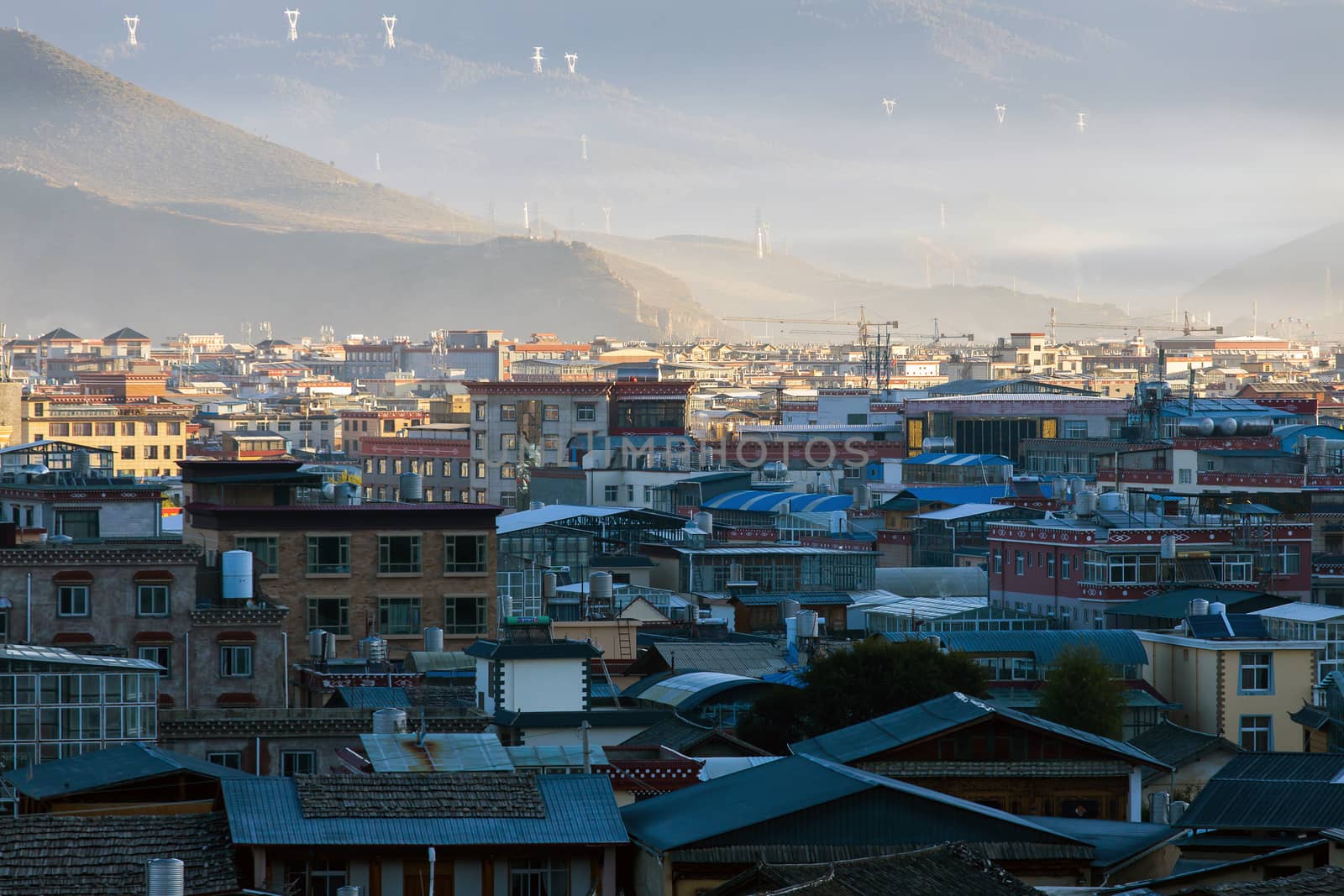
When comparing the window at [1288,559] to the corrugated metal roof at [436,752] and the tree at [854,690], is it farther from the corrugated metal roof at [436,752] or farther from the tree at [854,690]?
the corrugated metal roof at [436,752]

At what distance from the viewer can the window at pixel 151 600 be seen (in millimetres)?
37562

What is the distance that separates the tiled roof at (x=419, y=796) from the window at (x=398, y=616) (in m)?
22.2

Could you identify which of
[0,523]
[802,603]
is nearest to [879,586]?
[802,603]

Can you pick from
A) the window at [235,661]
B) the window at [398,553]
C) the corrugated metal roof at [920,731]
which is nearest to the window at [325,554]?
the window at [398,553]

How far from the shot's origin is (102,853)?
21.7 metres

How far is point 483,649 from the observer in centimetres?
3903

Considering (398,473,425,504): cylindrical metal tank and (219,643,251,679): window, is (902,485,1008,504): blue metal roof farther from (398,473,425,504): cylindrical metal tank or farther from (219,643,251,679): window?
(219,643,251,679): window

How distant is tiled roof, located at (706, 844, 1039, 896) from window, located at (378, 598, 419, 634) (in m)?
24.7

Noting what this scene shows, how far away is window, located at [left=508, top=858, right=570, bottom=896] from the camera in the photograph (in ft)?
75.7

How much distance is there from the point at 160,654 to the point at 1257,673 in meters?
17.9

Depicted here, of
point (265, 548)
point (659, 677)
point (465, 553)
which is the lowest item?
point (659, 677)

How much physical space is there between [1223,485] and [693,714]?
3605 centimetres

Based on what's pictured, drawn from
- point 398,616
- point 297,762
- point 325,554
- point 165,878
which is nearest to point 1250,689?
point 398,616

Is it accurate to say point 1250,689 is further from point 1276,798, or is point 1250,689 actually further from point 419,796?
point 419,796
